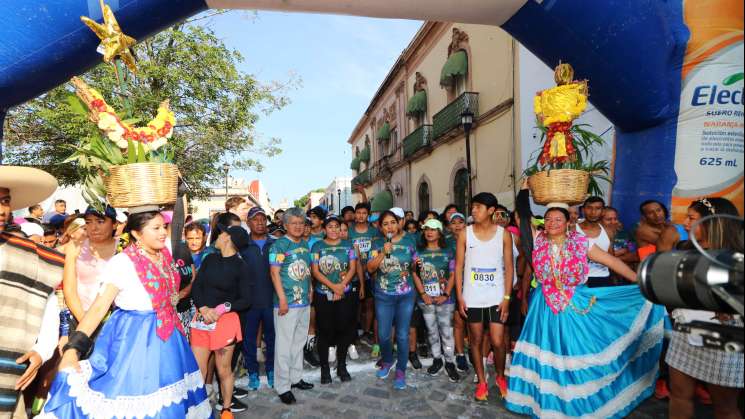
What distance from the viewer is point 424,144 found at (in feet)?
57.6

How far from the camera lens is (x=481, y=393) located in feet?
13.7

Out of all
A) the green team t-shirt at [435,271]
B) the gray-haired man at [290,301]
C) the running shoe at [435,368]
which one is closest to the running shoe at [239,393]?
the gray-haired man at [290,301]

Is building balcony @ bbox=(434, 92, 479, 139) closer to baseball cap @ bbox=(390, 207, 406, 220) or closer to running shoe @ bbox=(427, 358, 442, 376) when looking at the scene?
baseball cap @ bbox=(390, 207, 406, 220)

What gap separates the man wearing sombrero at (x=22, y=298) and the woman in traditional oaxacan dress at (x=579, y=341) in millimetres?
3701

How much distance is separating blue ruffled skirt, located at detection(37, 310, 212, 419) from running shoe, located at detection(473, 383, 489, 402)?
2634mm

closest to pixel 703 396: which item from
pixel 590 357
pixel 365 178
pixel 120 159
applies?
pixel 590 357

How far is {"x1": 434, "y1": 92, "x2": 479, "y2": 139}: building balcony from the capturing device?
1323cm

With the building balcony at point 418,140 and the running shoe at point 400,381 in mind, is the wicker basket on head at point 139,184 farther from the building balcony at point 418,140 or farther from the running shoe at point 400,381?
the building balcony at point 418,140

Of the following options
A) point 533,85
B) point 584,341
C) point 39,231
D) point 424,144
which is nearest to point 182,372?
point 584,341

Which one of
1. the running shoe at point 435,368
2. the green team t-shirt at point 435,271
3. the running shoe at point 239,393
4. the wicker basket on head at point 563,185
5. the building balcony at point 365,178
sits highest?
the building balcony at point 365,178

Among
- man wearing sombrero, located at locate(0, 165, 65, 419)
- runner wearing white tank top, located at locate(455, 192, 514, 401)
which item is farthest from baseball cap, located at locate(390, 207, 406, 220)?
man wearing sombrero, located at locate(0, 165, 65, 419)

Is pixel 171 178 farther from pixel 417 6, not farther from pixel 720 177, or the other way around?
pixel 720 177

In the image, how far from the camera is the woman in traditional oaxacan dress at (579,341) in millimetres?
3441

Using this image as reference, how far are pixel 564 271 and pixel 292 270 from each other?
2697 mm
